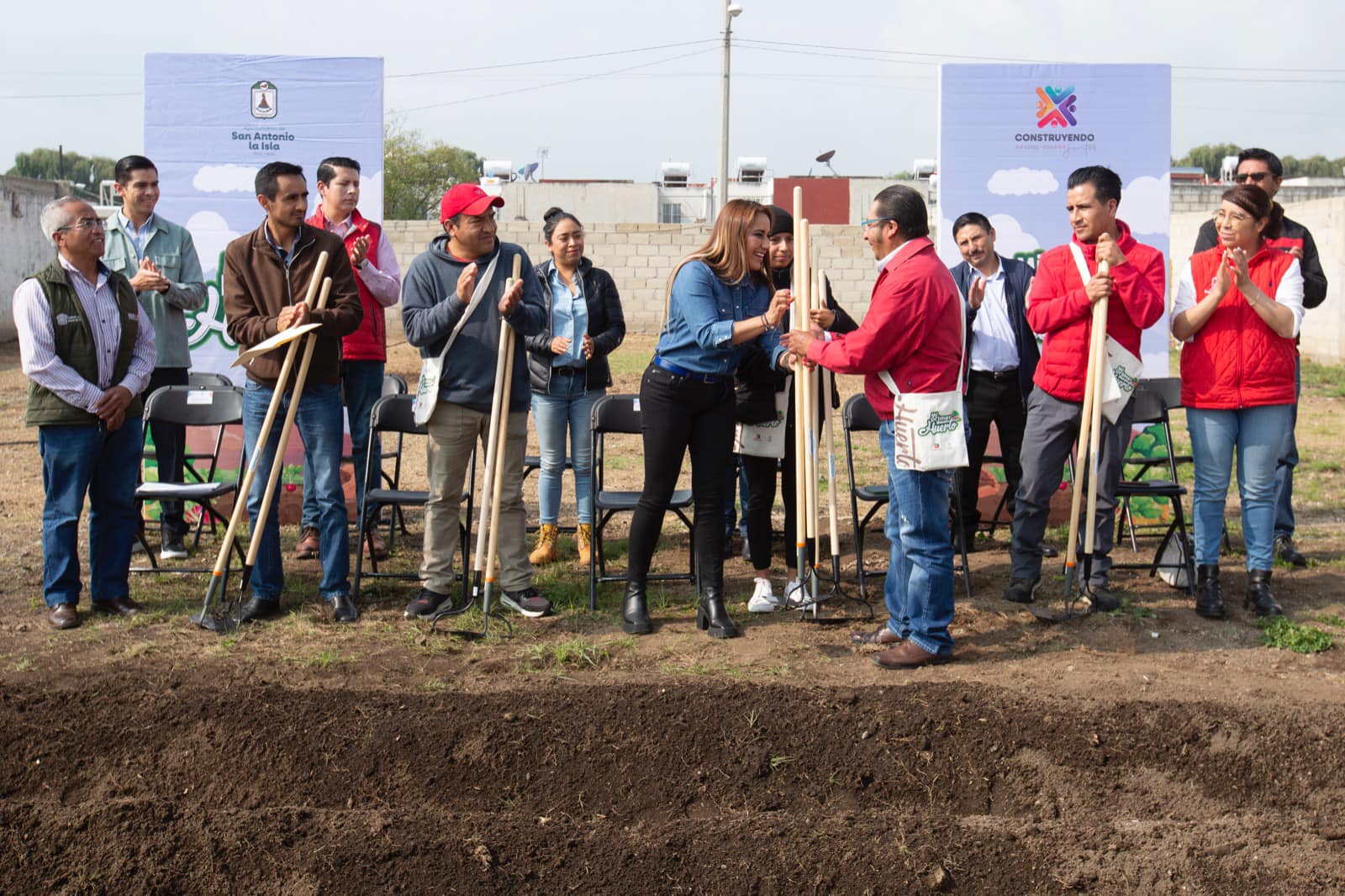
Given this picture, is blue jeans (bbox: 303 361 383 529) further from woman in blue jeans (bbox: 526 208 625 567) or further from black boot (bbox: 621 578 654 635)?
black boot (bbox: 621 578 654 635)

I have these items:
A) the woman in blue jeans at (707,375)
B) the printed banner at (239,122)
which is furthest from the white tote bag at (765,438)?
the printed banner at (239,122)

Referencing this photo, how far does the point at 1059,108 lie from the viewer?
7414mm

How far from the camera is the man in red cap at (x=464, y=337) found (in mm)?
5129

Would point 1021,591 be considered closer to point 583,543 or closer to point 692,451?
point 692,451

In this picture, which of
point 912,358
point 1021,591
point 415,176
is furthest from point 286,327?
point 415,176

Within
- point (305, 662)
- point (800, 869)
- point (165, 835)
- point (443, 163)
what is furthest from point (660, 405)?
point (443, 163)

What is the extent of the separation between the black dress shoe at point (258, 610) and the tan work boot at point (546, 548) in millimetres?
1539

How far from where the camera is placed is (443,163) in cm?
4150

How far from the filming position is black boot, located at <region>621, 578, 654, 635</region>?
538cm

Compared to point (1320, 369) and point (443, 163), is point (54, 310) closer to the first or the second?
point (1320, 369)

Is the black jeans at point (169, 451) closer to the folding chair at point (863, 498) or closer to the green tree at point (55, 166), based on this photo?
the folding chair at point (863, 498)

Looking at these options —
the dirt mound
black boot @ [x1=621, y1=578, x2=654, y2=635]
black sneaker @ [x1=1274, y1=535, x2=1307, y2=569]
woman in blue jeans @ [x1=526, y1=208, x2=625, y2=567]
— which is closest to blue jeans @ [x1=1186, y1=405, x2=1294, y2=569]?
black sneaker @ [x1=1274, y1=535, x2=1307, y2=569]

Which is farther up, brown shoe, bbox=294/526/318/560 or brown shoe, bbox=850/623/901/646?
brown shoe, bbox=294/526/318/560

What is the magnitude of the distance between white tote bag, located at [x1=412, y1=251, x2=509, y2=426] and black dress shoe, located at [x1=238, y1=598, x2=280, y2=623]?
1260 millimetres
